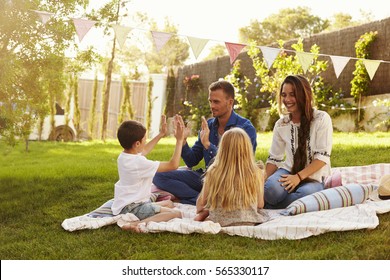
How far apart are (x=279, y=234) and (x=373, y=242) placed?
594 millimetres

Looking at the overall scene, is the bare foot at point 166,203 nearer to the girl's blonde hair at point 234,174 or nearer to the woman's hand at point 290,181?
the girl's blonde hair at point 234,174

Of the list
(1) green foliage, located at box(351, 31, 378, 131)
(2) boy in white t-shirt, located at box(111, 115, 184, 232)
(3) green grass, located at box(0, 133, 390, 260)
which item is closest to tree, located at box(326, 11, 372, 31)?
(1) green foliage, located at box(351, 31, 378, 131)

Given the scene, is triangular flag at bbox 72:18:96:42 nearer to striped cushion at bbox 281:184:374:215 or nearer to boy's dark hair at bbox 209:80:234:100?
boy's dark hair at bbox 209:80:234:100

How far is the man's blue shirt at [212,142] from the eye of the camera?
4.93m

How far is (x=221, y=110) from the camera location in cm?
495

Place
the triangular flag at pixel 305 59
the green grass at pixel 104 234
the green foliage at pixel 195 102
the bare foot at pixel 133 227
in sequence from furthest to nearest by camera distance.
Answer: the green foliage at pixel 195 102
the triangular flag at pixel 305 59
the bare foot at pixel 133 227
the green grass at pixel 104 234

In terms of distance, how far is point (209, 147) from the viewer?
4.88m

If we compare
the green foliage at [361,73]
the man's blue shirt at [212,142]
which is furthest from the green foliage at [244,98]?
the man's blue shirt at [212,142]

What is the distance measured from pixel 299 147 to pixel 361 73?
581cm

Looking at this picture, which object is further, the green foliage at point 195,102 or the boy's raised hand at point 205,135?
the green foliage at point 195,102

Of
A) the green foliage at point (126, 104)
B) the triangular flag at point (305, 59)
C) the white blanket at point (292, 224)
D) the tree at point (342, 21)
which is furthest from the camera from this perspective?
the tree at point (342, 21)

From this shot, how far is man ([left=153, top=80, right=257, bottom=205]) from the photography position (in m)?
4.92

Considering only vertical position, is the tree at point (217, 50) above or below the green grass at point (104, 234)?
above

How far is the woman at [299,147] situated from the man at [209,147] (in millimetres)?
315
